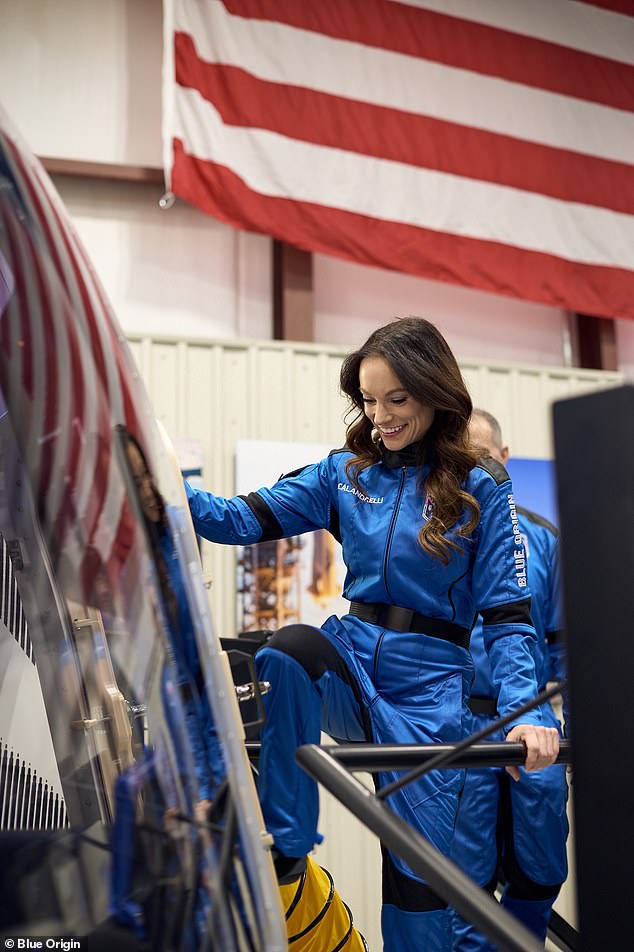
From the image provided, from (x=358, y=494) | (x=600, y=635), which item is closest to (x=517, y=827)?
(x=358, y=494)

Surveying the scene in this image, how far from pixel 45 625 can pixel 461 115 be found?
A: 12.8ft

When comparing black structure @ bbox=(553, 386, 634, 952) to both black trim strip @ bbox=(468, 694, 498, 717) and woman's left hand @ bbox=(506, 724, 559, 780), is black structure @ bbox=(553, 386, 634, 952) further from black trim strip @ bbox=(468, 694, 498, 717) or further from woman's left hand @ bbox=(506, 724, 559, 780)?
black trim strip @ bbox=(468, 694, 498, 717)

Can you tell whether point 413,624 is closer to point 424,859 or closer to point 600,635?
point 424,859

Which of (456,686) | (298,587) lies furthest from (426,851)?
(298,587)

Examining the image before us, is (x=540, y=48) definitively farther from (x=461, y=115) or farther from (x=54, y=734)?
(x=54, y=734)

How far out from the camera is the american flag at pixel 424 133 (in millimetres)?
3953

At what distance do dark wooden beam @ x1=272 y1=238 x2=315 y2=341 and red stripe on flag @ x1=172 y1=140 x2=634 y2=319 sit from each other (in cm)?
20

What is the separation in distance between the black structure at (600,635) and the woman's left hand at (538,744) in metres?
0.55

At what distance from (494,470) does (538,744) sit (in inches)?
26.5

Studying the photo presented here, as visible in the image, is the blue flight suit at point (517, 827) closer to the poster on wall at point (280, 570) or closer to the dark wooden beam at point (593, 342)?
the poster on wall at point (280, 570)

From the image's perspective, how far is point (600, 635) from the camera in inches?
23.4

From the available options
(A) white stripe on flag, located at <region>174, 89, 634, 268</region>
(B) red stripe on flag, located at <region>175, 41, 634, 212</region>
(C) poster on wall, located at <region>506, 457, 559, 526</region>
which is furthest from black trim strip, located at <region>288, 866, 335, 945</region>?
(B) red stripe on flag, located at <region>175, 41, 634, 212</region>

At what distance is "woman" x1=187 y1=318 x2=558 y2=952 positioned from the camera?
158 centimetres

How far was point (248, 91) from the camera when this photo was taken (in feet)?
13.1
